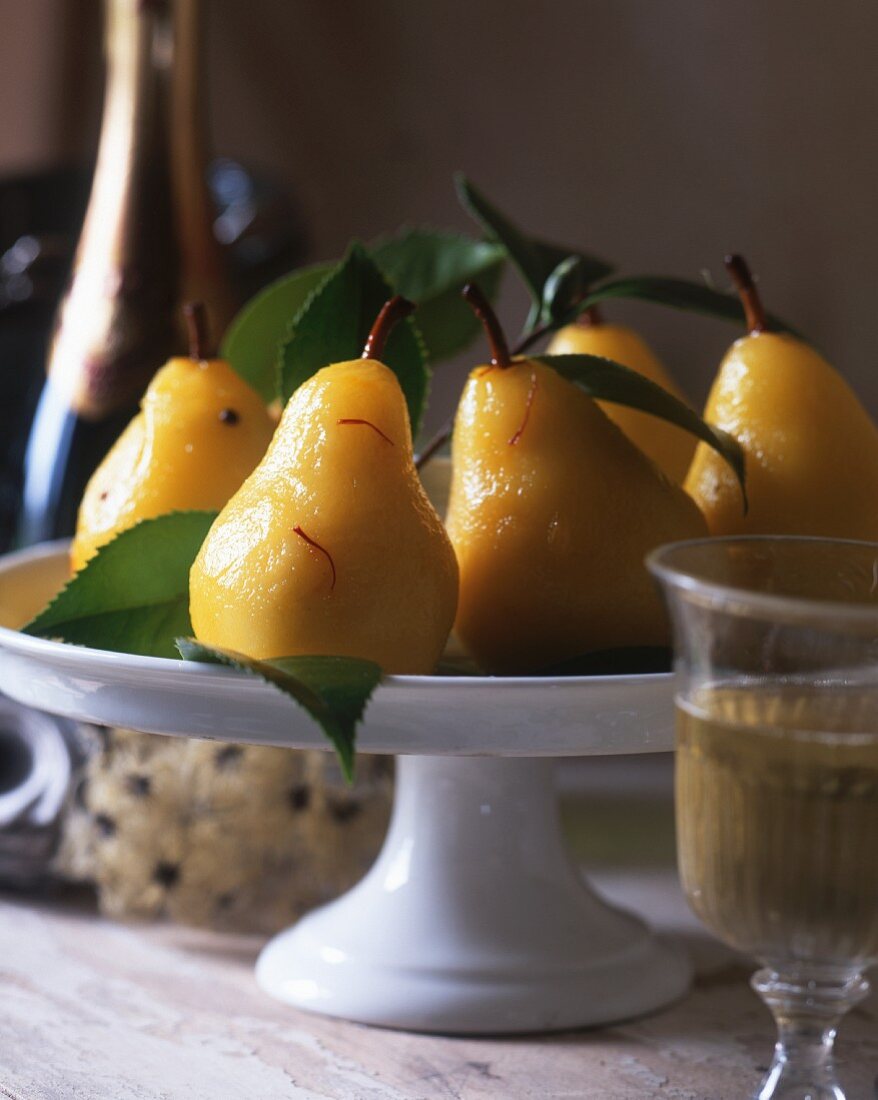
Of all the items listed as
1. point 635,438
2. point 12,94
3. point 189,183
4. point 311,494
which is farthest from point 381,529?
point 12,94

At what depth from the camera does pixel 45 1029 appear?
0.46 m

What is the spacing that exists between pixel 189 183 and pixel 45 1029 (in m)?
0.49

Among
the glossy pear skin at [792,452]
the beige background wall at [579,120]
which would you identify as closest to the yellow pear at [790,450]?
the glossy pear skin at [792,452]

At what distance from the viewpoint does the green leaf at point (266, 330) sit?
20.0 inches

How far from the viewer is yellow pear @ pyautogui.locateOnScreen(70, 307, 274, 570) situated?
0.44 metres

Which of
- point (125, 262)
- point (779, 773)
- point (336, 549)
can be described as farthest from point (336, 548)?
point (125, 262)

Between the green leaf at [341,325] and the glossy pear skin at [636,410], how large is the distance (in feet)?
0.19

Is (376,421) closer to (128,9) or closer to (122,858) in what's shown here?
(122,858)

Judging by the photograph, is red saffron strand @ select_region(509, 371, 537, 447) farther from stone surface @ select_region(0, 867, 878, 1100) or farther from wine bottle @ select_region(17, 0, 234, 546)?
wine bottle @ select_region(17, 0, 234, 546)

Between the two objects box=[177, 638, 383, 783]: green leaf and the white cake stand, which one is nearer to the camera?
box=[177, 638, 383, 783]: green leaf

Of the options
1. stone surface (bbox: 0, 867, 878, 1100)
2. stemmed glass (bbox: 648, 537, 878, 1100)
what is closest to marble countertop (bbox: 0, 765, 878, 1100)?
stone surface (bbox: 0, 867, 878, 1100)

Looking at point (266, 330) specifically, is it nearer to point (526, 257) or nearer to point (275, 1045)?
point (526, 257)

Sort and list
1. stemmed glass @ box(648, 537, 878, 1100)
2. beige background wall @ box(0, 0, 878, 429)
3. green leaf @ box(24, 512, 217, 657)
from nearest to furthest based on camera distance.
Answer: stemmed glass @ box(648, 537, 878, 1100), green leaf @ box(24, 512, 217, 657), beige background wall @ box(0, 0, 878, 429)

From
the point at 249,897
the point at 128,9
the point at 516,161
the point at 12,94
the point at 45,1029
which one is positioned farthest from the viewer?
the point at 12,94
